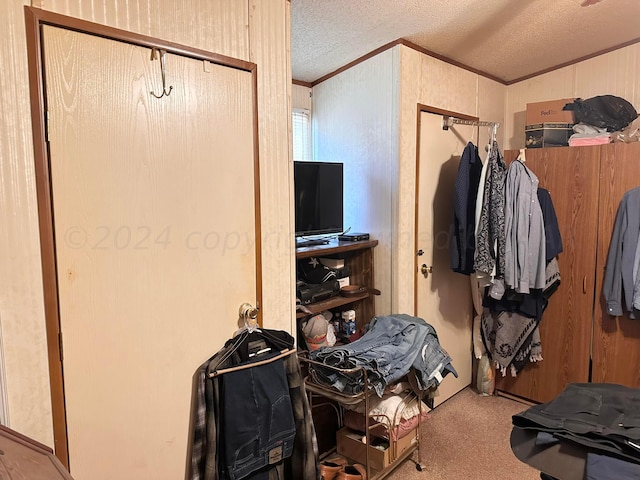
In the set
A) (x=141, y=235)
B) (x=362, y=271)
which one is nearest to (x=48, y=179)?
(x=141, y=235)

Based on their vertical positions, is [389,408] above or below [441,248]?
below

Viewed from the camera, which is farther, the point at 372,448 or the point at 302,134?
the point at 302,134

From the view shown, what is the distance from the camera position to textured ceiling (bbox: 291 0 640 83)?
79.8 inches

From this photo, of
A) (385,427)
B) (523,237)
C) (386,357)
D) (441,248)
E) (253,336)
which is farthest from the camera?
(441,248)

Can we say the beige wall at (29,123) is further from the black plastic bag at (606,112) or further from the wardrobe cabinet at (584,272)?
the black plastic bag at (606,112)

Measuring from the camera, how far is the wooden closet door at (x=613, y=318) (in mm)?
2457

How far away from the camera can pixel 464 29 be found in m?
2.31

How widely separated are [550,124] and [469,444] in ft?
6.93

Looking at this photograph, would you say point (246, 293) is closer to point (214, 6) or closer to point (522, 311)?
point (214, 6)

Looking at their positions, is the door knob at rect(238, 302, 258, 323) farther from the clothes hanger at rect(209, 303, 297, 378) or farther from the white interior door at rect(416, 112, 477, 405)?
the white interior door at rect(416, 112, 477, 405)

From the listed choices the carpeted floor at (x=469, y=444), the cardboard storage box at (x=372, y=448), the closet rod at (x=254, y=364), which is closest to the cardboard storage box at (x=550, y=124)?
the carpeted floor at (x=469, y=444)

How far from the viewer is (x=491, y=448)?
93.4 inches

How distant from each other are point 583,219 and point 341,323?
169cm

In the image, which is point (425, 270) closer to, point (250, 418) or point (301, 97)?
point (301, 97)
